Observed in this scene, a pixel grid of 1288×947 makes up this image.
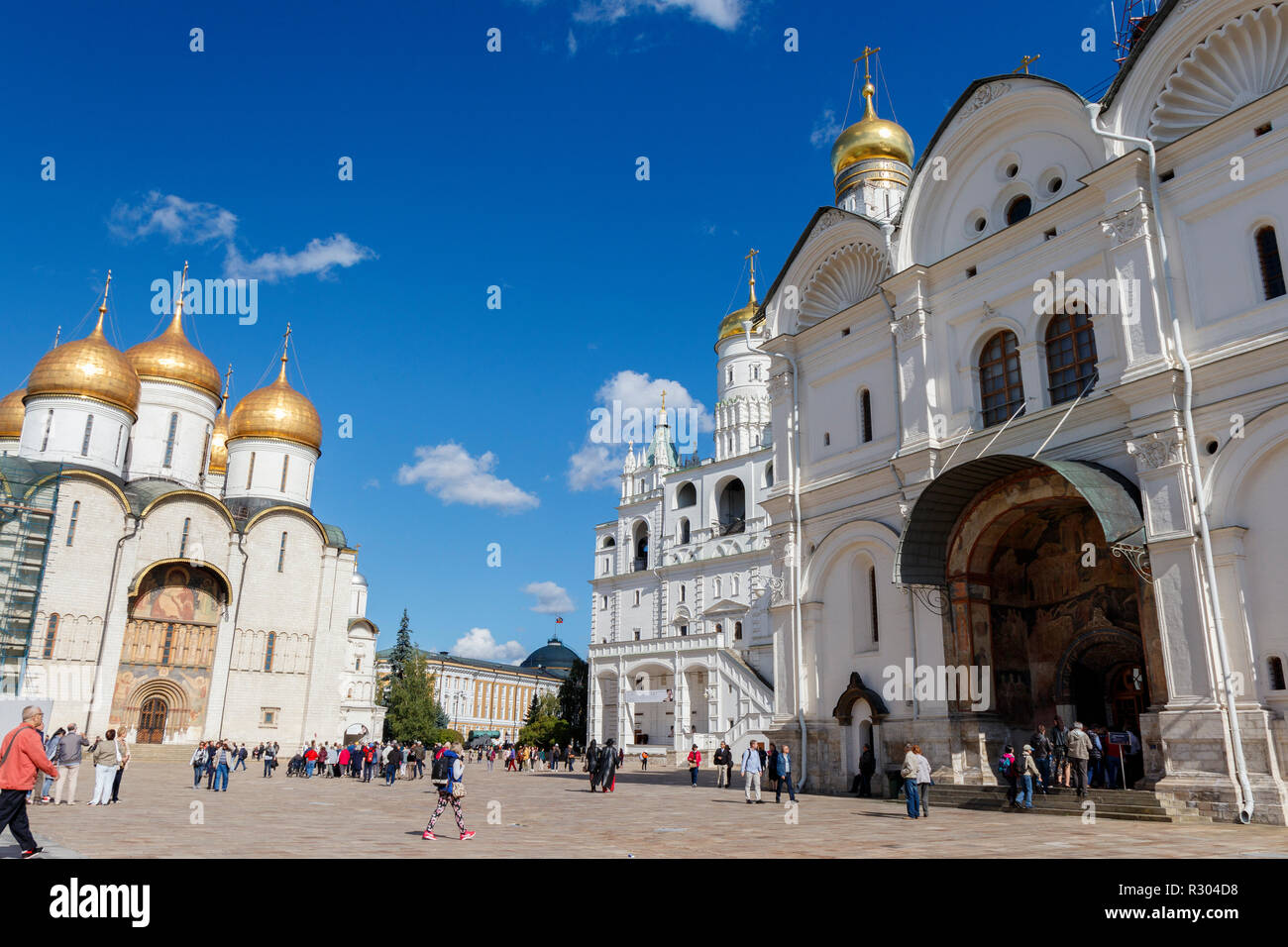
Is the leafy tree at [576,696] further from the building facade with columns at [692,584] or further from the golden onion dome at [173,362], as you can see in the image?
the golden onion dome at [173,362]

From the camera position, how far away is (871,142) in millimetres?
31391

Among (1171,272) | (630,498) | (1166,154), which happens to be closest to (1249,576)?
(1171,272)

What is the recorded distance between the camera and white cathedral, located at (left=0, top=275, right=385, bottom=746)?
35.5m

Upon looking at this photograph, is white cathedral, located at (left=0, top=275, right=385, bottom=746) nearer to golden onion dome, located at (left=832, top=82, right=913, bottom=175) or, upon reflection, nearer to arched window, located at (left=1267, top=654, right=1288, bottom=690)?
golden onion dome, located at (left=832, top=82, right=913, bottom=175)

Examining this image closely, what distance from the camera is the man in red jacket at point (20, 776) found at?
7879 millimetres

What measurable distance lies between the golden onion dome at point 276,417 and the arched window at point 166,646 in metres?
10.9

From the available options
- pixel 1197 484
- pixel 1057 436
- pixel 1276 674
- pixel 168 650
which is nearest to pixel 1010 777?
pixel 1276 674

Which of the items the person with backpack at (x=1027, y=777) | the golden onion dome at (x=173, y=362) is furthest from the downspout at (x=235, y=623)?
the person with backpack at (x=1027, y=777)

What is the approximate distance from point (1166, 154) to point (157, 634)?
3833 cm

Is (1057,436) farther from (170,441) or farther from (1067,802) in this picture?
(170,441)

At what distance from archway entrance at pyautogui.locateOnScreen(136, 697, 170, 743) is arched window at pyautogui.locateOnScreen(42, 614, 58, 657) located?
13.4 ft

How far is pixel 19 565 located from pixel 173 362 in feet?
45.6

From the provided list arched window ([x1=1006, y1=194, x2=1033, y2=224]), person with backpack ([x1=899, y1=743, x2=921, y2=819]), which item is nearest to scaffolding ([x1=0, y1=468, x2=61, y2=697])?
person with backpack ([x1=899, y1=743, x2=921, y2=819])
